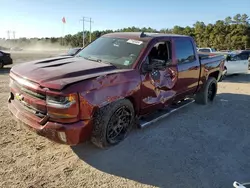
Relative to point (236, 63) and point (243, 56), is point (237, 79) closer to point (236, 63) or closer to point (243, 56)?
point (236, 63)

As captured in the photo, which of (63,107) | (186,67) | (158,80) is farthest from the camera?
(186,67)

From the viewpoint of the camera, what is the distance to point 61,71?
11.3ft

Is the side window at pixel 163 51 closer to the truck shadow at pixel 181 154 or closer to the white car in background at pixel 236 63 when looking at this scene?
the truck shadow at pixel 181 154

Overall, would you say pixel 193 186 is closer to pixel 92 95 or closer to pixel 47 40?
pixel 92 95

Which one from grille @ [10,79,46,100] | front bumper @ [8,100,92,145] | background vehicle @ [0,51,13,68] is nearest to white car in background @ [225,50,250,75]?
front bumper @ [8,100,92,145]

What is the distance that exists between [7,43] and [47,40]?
1987 cm

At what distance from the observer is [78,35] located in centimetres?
10156

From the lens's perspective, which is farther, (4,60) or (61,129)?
(4,60)

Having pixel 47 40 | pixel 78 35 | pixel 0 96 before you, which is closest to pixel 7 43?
pixel 47 40

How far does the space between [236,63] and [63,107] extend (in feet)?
41.0

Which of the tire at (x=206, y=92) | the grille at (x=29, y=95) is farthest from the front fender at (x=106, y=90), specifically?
the tire at (x=206, y=92)

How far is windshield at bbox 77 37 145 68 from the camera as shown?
4.12 metres

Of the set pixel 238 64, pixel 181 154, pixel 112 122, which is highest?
pixel 238 64

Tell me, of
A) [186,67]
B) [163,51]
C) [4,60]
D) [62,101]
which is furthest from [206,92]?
[4,60]
